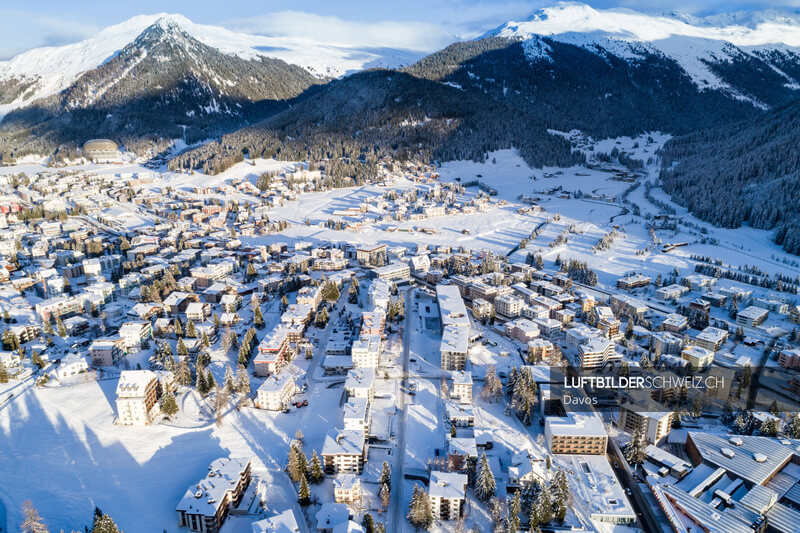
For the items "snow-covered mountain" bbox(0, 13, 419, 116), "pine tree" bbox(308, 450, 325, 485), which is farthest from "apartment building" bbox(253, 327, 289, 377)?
"snow-covered mountain" bbox(0, 13, 419, 116)

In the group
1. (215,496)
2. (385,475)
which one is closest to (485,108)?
(385,475)

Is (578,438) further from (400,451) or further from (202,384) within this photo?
(202,384)

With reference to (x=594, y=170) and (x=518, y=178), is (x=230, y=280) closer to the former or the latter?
(x=518, y=178)

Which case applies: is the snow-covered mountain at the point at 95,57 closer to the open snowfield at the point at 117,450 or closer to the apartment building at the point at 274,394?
the open snowfield at the point at 117,450

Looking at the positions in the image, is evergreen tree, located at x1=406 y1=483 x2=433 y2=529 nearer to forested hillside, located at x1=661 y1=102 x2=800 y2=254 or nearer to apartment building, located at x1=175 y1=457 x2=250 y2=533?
apartment building, located at x1=175 y1=457 x2=250 y2=533

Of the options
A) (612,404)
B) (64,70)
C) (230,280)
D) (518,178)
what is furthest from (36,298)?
(64,70)

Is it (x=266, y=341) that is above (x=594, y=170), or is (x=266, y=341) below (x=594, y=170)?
below
